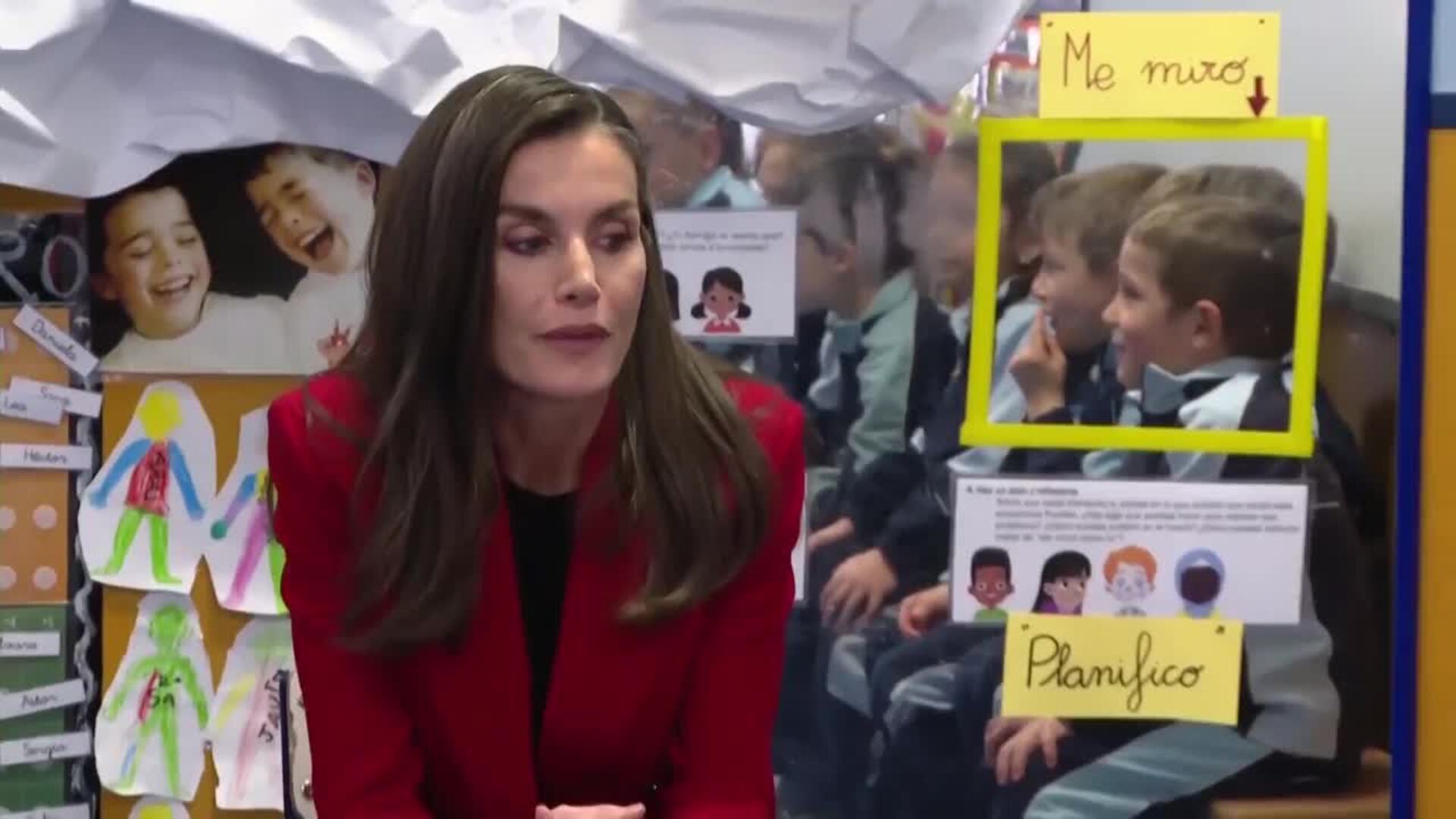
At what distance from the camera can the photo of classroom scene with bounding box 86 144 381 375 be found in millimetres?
1020

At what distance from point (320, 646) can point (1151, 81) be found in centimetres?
64

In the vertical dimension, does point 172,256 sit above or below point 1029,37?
below

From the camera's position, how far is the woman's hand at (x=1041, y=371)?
1.00 m

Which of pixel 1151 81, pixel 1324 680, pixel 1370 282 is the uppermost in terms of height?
pixel 1151 81

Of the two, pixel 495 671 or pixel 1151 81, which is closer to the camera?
pixel 495 671

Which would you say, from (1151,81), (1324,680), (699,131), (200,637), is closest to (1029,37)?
(1151,81)

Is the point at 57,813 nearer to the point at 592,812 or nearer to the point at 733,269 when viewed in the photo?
the point at 592,812

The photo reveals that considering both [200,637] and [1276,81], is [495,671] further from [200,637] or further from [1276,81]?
[1276,81]

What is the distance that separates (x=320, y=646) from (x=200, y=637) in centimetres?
26

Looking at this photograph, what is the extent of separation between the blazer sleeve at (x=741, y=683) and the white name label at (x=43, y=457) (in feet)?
1.58

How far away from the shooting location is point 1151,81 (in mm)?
985

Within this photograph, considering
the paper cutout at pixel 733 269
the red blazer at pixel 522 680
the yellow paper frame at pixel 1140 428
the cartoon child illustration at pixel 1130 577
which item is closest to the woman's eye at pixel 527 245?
the red blazer at pixel 522 680

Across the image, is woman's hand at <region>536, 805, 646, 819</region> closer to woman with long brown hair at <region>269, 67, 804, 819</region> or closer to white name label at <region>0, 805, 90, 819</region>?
woman with long brown hair at <region>269, 67, 804, 819</region>

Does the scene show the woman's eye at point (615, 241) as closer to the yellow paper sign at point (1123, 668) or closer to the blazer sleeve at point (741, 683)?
the blazer sleeve at point (741, 683)
